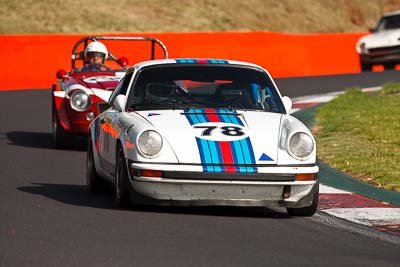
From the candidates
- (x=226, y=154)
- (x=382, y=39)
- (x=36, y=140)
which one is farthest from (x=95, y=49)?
(x=382, y=39)

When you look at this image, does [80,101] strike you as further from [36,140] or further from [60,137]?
[36,140]

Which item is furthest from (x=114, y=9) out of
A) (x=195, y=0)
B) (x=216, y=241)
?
(x=216, y=241)

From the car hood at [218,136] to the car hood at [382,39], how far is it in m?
24.0

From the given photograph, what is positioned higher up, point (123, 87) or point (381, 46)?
point (123, 87)

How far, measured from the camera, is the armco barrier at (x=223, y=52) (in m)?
28.0

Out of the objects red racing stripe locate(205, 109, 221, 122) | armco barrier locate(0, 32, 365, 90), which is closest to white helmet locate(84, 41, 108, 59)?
red racing stripe locate(205, 109, 221, 122)

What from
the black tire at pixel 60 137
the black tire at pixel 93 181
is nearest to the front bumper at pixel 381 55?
the black tire at pixel 60 137

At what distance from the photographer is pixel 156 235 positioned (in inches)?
343

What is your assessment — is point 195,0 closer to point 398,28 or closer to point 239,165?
point 398,28

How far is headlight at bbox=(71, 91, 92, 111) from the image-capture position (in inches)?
611

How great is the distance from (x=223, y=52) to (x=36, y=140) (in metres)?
14.5

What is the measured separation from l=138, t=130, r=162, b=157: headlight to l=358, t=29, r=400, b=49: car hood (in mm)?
24682

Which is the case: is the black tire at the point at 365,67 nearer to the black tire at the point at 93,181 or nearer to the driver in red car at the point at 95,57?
the driver in red car at the point at 95,57

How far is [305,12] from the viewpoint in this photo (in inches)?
1852
